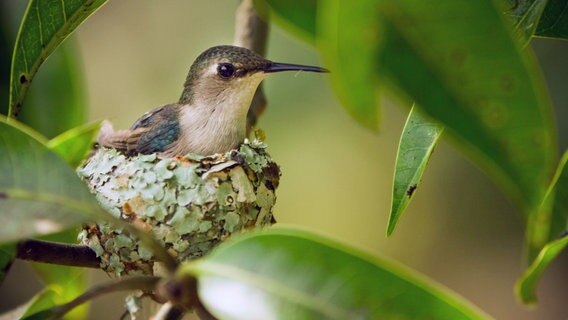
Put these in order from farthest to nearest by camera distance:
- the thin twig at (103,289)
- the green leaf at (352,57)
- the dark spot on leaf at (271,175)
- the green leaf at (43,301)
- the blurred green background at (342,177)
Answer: the blurred green background at (342,177)
the dark spot on leaf at (271,175)
the green leaf at (43,301)
the thin twig at (103,289)
the green leaf at (352,57)

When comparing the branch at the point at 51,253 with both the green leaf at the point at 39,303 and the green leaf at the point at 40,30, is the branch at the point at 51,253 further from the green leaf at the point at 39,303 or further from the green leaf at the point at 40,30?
the green leaf at the point at 40,30

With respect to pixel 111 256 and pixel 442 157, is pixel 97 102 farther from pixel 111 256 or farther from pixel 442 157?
pixel 111 256

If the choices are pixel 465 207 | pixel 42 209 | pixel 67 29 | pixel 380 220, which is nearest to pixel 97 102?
pixel 380 220

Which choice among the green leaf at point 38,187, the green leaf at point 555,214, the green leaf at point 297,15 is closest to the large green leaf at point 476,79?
the green leaf at point 297,15

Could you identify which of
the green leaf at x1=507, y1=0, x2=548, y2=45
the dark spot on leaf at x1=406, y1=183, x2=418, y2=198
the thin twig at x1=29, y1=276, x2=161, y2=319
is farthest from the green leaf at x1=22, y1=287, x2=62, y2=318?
the green leaf at x1=507, y1=0, x2=548, y2=45

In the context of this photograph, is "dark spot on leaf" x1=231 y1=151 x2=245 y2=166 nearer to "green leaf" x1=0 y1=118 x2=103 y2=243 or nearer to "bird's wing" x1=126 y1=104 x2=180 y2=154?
"bird's wing" x1=126 y1=104 x2=180 y2=154
